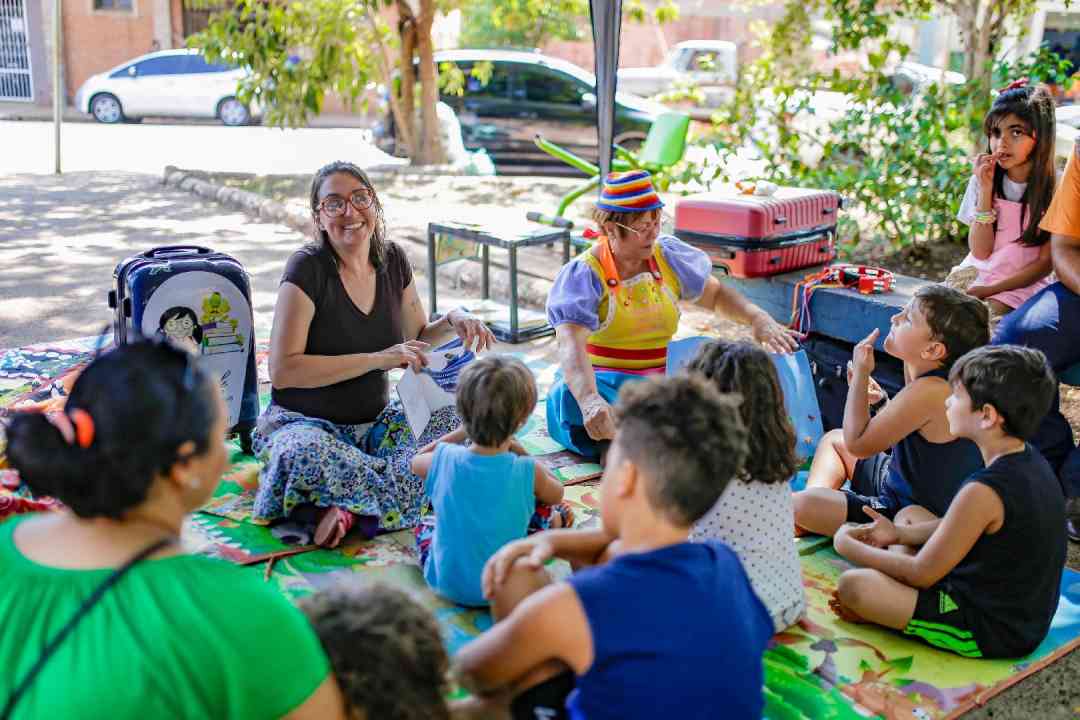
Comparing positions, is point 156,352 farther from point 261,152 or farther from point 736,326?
point 261,152

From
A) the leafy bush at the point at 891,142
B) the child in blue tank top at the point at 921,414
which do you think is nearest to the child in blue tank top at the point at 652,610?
the child in blue tank top at the point at 921,414

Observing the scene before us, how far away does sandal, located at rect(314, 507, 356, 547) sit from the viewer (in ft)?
10.5

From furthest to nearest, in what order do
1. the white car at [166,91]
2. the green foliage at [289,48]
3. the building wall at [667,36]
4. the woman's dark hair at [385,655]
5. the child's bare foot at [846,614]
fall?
1. the building wall at [667,36]
2. the white car at [166,91]
3. the green foliage at [289,48]
4. the child's bare foot at [846,614]
5. the woman's dark hair at [385,655]

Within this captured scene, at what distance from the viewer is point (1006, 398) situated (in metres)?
2.57

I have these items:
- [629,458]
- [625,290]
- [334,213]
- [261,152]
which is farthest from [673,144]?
[261,152]

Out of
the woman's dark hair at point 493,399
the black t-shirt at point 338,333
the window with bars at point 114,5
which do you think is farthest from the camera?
the window with bars at point 114,5

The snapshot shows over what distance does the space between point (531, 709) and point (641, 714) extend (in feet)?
0.84

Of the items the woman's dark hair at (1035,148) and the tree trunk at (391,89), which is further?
the tree trunk at (391,89)

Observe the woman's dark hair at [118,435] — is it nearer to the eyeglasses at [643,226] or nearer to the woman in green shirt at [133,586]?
the woman in green shirt at [133,586]

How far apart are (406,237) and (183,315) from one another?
478cm

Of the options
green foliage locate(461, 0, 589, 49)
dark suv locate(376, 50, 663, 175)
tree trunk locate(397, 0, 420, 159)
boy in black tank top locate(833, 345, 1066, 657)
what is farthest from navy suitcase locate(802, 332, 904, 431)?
green foliage locate(461, 0, 589, 49)

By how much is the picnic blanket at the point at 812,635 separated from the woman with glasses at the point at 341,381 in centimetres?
11

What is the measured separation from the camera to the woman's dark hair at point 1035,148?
389 cm

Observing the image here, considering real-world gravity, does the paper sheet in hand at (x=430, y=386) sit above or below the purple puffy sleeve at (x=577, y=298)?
below
